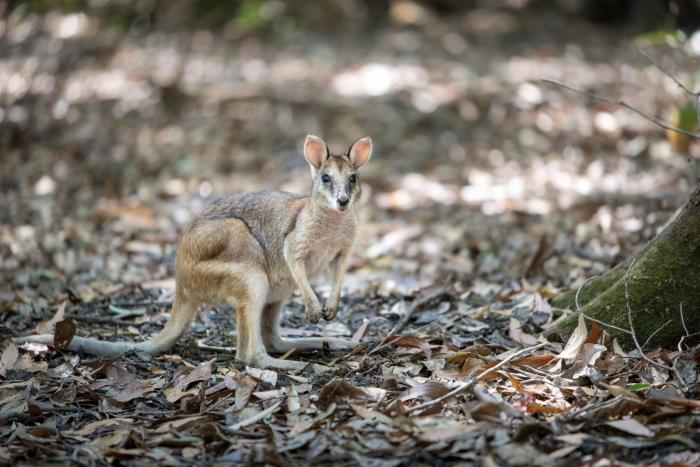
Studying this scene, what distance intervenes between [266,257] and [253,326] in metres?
0.46

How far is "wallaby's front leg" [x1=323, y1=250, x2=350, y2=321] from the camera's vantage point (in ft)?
15.0

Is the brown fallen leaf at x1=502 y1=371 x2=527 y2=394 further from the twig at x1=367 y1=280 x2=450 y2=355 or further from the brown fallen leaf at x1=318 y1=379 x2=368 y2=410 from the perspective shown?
the twig at x1=367 y1=280 x2=450 y2=355

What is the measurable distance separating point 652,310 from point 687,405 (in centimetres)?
80

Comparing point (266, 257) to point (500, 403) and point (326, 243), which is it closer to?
point (326, 243)

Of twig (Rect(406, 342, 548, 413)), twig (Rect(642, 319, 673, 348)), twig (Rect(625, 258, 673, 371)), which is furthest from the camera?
twig (Rect(642, 319, 673, 348))

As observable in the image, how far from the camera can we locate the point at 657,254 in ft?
13.2

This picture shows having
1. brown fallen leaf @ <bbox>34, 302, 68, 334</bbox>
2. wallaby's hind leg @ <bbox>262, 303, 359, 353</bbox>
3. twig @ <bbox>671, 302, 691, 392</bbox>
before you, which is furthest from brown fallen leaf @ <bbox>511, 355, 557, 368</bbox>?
brown fallen leaf @ <bbox>34, 302, 68, 334</bbox>

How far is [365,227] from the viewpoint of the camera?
7277 millimetres

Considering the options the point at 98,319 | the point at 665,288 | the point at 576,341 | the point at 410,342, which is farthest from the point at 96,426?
the point at 665,288

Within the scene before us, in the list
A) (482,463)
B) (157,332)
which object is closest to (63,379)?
(157,332)

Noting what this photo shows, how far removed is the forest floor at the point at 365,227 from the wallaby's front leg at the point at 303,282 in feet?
0.88

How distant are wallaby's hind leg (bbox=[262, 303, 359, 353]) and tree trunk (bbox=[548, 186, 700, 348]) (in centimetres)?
137

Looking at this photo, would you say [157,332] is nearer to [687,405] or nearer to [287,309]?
[287,309]

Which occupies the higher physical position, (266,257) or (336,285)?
(266,257)
